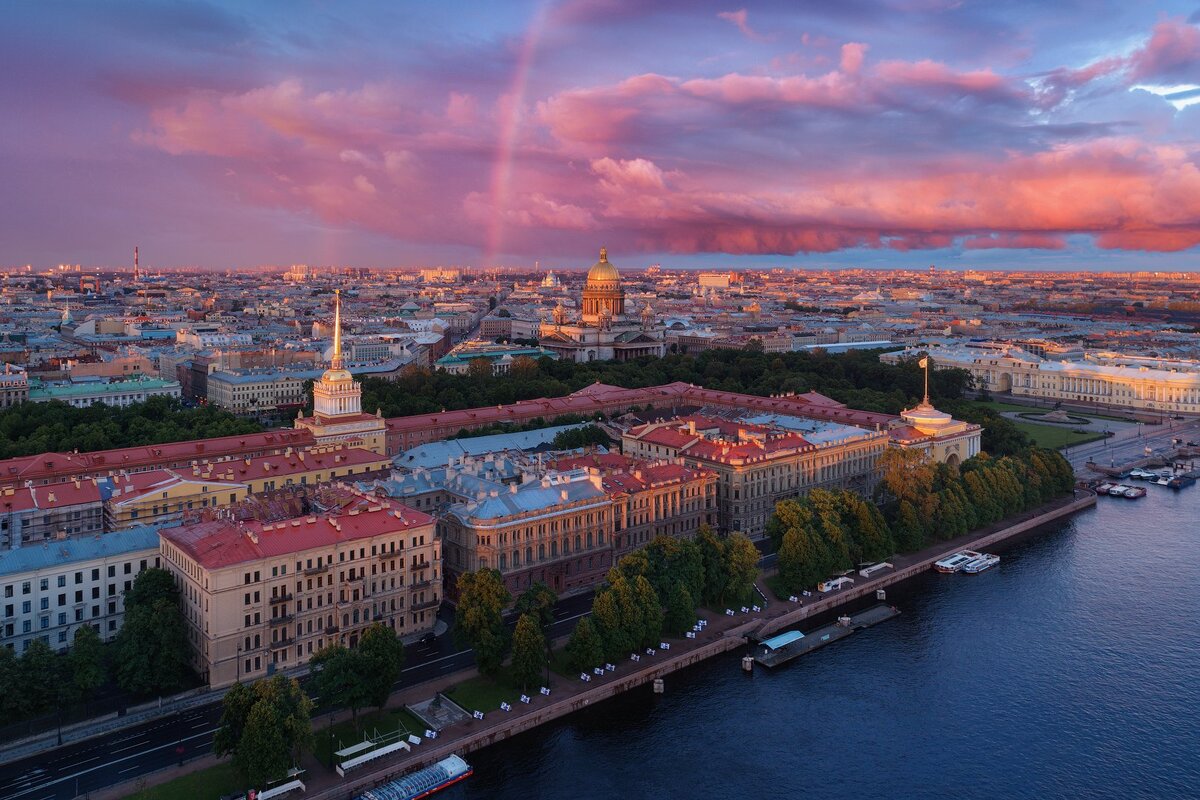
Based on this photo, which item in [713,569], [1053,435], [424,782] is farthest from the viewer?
[1053,435]

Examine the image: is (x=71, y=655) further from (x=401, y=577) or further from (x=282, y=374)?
(x=282, y=374)

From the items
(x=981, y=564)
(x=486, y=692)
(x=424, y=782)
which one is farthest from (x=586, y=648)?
(x=981, y=564)

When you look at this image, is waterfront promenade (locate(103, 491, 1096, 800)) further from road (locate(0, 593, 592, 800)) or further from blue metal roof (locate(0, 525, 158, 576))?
blue metal roof (locate(0, 525, 158, 576))

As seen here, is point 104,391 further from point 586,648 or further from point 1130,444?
point 1130,444

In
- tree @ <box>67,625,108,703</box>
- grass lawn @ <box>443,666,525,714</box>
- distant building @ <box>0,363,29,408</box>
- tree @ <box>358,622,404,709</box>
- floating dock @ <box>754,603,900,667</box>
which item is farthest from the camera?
distant building @ <box>0,363,29,408</box>

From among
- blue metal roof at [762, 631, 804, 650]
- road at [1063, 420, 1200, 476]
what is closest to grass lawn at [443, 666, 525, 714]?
blue metal roof at [762, 631, 804, 650]

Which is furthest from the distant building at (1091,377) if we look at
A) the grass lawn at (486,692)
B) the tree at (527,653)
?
the grass lawn at (486,692)
